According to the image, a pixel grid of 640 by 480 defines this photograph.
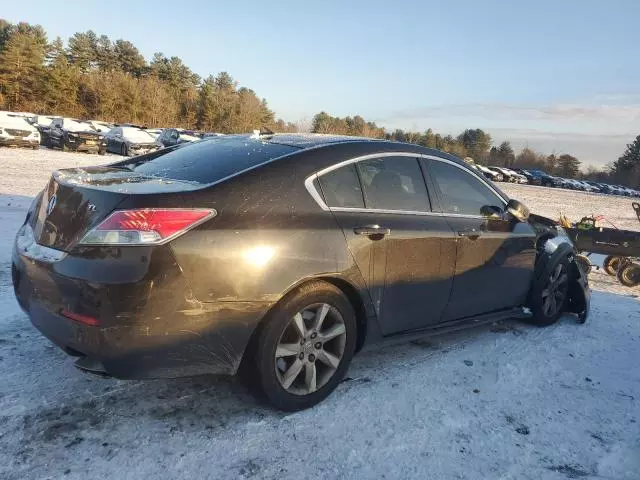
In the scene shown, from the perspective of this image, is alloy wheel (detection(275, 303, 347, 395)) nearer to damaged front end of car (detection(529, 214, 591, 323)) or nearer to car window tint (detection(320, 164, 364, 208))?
car window tint (detection(320, 164, 364, 208))

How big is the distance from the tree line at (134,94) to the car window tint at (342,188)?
40076mm

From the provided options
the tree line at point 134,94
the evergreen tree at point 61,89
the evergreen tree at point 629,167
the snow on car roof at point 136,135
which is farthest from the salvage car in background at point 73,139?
the evergreen tree at point 629,167

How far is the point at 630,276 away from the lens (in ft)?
27.0

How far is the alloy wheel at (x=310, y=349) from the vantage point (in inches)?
118

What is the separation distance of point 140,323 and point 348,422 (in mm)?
1323

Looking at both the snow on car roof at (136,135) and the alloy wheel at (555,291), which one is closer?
the alloy wheel at (555,291)

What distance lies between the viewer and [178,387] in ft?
10.6

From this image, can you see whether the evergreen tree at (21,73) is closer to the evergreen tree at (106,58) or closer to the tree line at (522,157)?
the evergreen tree at (106,58)

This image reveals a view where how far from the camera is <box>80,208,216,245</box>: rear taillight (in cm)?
251

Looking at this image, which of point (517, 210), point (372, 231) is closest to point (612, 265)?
point (517, 210)

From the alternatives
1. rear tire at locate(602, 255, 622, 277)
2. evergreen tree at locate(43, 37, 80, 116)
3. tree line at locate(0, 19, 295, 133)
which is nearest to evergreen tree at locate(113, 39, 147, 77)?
tree line at locate(0, 19, 295, 133)

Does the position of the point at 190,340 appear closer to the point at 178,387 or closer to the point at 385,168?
the point at 178,387

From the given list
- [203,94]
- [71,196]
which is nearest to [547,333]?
[71,196]

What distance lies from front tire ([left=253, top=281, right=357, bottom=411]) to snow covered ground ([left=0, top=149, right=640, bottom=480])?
0.13 metres
